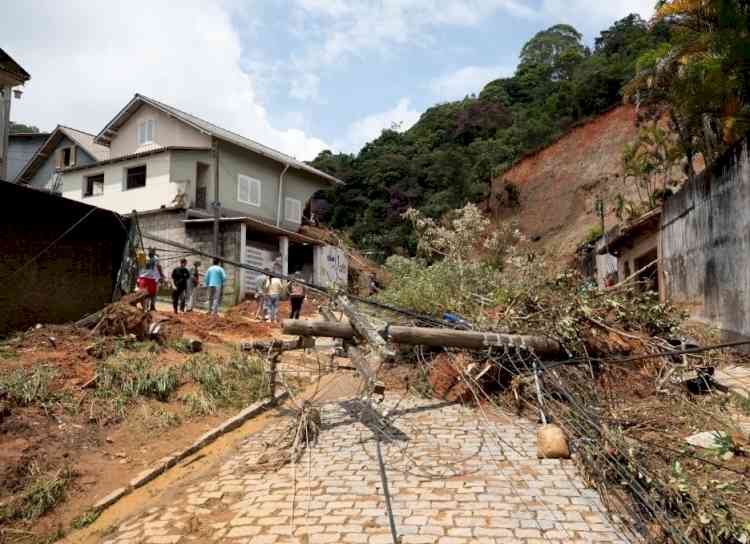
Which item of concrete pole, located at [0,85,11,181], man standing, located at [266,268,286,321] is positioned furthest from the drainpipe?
concrete pole, located at [0,85,11,181]

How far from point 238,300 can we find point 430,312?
39.5 ft

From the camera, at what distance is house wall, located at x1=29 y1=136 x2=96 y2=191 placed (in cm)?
2783

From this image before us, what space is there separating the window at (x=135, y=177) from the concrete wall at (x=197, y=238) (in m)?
2.09

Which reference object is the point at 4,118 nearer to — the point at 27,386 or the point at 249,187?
the point at 249,187

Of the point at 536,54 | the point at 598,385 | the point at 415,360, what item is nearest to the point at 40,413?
the point at 415,360

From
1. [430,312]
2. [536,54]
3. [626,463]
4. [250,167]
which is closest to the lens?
[626,463]

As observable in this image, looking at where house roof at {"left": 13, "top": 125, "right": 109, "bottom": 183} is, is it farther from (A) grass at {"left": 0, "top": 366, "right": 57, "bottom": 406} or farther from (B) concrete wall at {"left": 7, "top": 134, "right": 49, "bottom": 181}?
(A) grass at {"left": 0, "top": 366, "right": 57, "bottom": 406}

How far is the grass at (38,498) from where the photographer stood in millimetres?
5758

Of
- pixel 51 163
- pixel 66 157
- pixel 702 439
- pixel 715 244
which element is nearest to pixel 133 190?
pixel 66 157

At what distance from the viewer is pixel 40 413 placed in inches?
284

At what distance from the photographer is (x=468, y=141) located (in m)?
42.8

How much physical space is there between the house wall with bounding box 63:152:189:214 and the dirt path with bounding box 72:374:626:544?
713 inches

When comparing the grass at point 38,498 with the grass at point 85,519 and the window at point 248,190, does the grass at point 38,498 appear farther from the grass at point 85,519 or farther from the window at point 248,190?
the window at point 248,190

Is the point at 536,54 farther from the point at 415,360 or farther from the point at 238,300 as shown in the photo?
the point at 415,360
